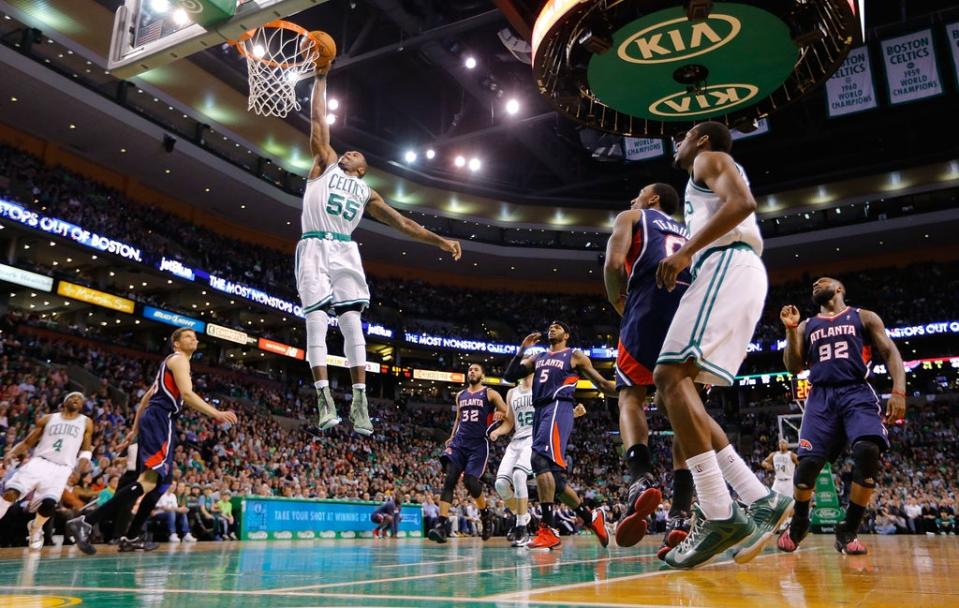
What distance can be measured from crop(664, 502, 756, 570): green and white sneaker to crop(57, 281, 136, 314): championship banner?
24.6 metres

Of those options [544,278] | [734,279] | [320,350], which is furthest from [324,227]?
[544,278]

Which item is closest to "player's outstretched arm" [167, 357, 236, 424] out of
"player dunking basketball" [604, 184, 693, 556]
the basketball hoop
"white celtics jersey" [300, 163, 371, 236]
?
"white celtics jersey" [300, 163, 371, 236]

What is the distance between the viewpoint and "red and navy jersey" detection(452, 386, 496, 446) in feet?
28.8

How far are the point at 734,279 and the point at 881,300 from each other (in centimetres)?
3734

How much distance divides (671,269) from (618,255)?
100 centimetres

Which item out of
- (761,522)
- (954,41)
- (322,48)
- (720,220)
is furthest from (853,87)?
(761,522)

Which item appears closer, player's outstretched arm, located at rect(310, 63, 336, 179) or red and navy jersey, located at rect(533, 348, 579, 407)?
player's outstretched arm, located at rect(310, 63, 336, 179)

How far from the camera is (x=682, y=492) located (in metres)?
3.87

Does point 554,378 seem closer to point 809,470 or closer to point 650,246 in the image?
point 809,470

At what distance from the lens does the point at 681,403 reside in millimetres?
3158

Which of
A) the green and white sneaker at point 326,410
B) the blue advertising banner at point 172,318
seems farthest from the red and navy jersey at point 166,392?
the blue advertising banner at point 172,318

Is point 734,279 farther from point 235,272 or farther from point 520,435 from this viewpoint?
point 235,272

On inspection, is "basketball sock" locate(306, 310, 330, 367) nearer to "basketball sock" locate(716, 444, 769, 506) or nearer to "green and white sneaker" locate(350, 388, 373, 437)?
→ "green and white sneaker" locate(350, 388, 373, 437)

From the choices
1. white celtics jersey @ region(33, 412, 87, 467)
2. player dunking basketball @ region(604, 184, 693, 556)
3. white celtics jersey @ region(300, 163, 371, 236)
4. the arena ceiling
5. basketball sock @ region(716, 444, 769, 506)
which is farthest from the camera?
the arena ceiling
